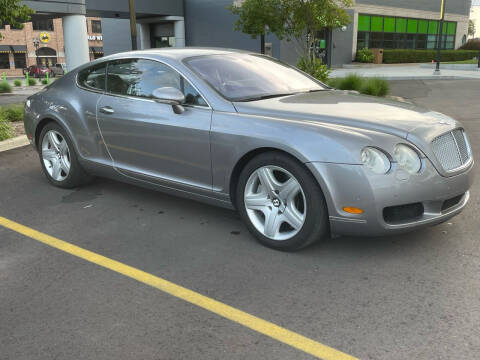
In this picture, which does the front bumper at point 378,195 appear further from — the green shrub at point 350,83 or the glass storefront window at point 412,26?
the glass storefront window at point 412,26

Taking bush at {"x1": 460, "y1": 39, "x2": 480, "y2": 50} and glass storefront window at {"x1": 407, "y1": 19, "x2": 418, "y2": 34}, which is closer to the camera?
glass storefront window at {"x1": 407, "y1": 19, "x2": 418, "y2": 34}

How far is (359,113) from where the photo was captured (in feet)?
13.3

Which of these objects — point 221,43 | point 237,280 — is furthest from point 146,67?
point 221,43

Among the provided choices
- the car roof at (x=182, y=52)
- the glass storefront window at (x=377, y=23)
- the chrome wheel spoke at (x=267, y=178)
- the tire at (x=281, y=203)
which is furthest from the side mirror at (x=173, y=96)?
the glass storefront window at (x=377, y=23)

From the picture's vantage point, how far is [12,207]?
5438 mm

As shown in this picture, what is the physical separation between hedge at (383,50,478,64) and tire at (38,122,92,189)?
36.6 meters

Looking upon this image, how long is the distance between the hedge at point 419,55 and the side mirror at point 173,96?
37.3 m

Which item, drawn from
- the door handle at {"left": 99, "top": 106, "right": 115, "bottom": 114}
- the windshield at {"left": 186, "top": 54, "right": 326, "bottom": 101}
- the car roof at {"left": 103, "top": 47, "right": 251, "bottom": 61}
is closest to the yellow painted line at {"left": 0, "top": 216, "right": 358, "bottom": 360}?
the door handle at {"left": 99, "top": 106, "right": 115, "bottom": 114}

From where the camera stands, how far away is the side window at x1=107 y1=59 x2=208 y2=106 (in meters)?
4.61

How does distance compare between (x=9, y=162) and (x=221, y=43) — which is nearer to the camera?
(x=9, y=162)

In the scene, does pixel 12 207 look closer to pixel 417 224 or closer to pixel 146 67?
pixel 146 67

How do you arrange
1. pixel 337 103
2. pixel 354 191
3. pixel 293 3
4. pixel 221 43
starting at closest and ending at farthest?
1. pixel 354 191
2. pixel 337 103
3. pixel 293 3
4. pixel 221 43

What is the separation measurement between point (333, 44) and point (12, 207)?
3399 cm

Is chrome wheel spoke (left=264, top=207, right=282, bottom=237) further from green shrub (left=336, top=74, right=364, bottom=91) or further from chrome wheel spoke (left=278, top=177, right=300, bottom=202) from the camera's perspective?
green shrub (left=336, top=74, right=364, bottom=91)
